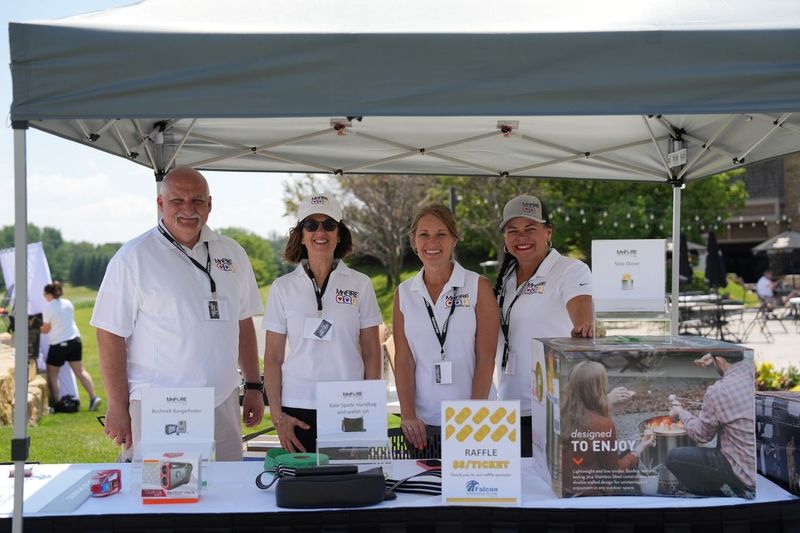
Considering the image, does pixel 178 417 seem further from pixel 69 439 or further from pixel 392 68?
pixel 69 439

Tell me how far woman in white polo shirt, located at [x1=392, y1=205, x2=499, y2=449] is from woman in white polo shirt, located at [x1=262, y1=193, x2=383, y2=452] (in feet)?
0.57

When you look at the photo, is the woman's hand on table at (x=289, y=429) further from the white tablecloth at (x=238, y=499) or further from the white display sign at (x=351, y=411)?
the white display sign at (x=351, y=411)

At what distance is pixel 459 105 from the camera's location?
183cm

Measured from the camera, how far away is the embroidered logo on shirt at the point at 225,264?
9.25ft

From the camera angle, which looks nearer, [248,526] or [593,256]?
[248,526]

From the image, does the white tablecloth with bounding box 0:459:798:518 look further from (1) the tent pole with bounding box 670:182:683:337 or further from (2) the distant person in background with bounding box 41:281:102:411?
(2) the distant person in background with bounding box 41:281:102:411

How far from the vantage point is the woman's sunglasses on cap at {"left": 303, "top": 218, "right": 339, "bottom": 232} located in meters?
2.78

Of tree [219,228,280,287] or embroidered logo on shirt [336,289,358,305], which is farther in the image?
tree [219,228,280,287]

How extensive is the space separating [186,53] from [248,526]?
1.24 metres

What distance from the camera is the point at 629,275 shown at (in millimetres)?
2115

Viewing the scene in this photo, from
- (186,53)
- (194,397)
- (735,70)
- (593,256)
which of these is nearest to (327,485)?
(194,397)

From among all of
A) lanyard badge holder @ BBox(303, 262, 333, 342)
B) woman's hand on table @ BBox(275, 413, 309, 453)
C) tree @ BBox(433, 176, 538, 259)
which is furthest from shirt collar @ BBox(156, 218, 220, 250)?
tree @ BBox(433, 176, 538, 259)

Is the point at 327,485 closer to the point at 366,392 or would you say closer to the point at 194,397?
the point at 366,392

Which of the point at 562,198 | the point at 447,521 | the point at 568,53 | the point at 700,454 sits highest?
the point at 562,198
